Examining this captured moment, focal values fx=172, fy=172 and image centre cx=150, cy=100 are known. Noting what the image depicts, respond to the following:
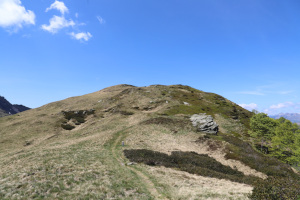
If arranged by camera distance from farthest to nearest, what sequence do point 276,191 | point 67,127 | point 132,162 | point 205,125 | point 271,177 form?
point 67,127 → point 205,125 → point 132,162 → point 271,177 → point 276,191

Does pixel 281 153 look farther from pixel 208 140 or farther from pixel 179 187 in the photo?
pixel 179 187

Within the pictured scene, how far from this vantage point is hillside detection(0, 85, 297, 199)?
16.8 metres

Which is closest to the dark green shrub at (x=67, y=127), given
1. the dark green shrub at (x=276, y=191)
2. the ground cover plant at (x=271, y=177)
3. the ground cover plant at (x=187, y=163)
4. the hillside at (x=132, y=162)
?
the hillside at (x=132, y=162)

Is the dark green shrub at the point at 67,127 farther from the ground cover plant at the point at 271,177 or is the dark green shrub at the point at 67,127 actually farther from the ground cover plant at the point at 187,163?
the ground cover plant at the point at 271,177

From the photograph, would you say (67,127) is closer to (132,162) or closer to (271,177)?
(132,162)

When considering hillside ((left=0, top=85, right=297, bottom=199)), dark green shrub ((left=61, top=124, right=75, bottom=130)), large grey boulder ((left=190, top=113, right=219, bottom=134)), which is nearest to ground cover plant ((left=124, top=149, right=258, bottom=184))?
hillside ((left=0, top=85, right=297, bottom=199))

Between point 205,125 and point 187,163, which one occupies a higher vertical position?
point 205,125

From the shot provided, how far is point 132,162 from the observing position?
28.3m

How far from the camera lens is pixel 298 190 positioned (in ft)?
42.3

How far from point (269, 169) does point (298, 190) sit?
72.3 feet

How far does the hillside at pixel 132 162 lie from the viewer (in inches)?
659

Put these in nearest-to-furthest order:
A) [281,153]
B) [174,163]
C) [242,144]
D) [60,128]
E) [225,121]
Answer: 1. [174,163]
2. [242,144]
3. [281,153]
4. [60,128]
5. [225,121]

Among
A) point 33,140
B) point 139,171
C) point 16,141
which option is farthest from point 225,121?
point 16,141

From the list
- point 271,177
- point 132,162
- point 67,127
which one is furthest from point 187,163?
point 67,127
